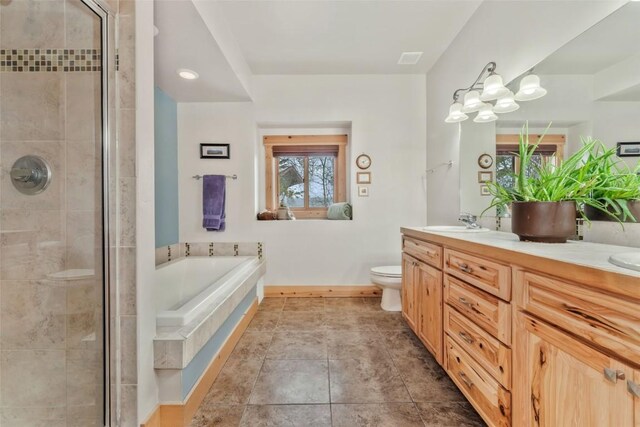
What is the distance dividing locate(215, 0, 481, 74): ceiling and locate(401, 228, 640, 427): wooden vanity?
1.78 meters

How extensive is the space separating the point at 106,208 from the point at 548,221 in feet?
6.04

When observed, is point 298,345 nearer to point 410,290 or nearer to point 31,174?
point 410,290

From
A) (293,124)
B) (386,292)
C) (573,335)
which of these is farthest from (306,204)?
(573,335)

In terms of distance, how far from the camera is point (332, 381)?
1592 mm

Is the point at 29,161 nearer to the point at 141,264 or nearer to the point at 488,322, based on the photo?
the point at 141,264

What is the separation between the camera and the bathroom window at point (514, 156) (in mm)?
1424

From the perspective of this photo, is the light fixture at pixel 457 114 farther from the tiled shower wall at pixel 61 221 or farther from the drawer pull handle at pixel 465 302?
the tiled shower wall at pixel 61 221

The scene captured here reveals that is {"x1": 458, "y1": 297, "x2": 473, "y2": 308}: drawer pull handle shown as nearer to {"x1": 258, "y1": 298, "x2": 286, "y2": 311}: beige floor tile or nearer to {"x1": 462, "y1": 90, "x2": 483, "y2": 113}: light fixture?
{"x1": 462, "y1": 90, "x2": 483, "y2": 113}: light fixture

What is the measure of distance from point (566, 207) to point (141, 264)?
70.4 inches

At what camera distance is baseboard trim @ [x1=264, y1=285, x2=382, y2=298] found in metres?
3.08

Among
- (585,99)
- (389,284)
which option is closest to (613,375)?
(585,99)

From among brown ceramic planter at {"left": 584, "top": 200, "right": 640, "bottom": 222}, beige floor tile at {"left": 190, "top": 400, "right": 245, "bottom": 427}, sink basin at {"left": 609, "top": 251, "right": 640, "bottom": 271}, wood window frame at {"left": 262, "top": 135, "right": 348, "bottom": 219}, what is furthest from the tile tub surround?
sink basin at {"left": 609, "top": 251, "right": 640, "bottom": 271}

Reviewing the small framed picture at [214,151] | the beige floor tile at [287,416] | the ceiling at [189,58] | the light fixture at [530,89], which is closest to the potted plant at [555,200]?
the light fixture at [530,89]

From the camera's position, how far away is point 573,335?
784 mm
